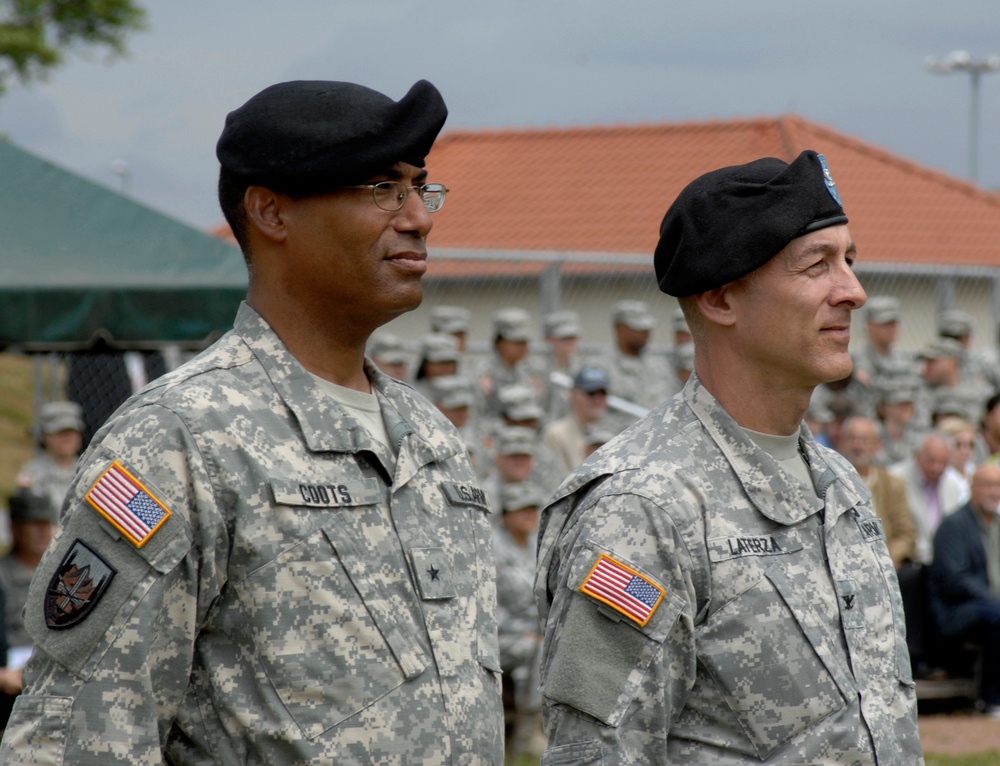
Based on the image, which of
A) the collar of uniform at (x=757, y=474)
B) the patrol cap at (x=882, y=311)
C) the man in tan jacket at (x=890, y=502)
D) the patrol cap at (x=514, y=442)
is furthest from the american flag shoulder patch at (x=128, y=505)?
the patrol cap at (x=882, y=311)

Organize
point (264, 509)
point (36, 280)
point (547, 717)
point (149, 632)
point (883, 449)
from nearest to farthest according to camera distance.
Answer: point (149, 632) → point (264, 509) → point (547, 717) → point (36, 280) → point (883, 449)

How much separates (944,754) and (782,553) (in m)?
5.19

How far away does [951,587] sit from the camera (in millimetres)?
8125

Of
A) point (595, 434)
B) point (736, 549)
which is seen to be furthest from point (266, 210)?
point (595, 434)

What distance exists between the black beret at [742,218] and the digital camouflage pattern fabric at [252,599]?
70 cm

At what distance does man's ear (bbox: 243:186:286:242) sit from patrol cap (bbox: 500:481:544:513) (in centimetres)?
478

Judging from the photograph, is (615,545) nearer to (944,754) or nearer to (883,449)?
(944,754)

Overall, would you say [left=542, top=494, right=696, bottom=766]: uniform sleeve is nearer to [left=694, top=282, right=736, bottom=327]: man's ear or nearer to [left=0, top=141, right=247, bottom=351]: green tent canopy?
[left=694, top=282, right=736, bottom=327]: man's ear

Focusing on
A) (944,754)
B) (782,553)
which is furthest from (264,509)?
(944,754)

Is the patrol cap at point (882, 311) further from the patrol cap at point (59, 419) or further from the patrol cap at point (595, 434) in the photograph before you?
the patrol cap at point (59, 419)

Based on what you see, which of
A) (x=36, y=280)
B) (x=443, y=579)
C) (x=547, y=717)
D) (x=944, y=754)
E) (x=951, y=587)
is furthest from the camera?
(x=951, y=587)

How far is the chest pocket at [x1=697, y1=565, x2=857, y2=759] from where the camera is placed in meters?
2.43

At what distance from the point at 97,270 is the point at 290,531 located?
4.53 meters

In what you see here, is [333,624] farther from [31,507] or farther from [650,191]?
[650,191]
